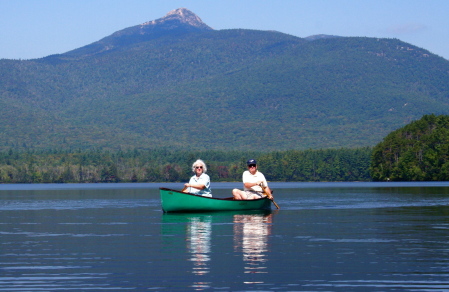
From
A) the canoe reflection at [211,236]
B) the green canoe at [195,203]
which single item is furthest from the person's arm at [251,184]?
the canoe reflection at [211,236]

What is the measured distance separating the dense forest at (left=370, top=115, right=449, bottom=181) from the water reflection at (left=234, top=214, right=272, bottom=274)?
84.2m

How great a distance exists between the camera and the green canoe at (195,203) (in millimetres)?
31230

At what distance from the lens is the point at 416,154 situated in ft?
375

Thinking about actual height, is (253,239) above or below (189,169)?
below

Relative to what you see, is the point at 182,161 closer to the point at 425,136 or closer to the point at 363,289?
the point at 425,136

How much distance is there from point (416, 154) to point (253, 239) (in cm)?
9801

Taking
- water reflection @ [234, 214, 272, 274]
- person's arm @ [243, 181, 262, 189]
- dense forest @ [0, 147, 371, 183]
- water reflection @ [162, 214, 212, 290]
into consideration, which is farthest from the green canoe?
dense forest @ [0, 147, 371, 183]

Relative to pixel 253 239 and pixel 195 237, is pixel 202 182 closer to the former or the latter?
pixel 195 237

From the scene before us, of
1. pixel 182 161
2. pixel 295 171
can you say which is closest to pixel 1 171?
pixel 182 161

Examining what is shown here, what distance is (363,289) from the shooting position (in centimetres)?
1276

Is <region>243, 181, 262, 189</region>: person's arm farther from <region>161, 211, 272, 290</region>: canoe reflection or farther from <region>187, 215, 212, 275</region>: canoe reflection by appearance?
<region>187, 215, 212, 275</region>: canoe reflection

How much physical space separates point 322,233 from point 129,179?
13884 cm

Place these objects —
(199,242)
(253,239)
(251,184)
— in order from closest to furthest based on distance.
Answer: (199,242) < (253,239) < (251,184)

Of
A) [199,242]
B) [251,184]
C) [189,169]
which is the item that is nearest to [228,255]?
[199,242]
